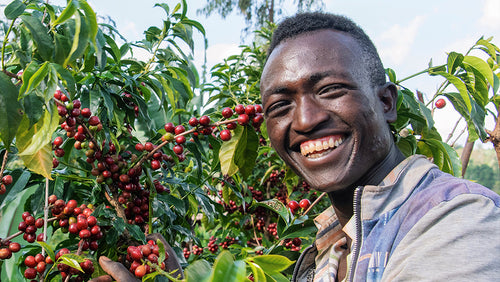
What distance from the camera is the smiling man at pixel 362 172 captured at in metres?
0.94

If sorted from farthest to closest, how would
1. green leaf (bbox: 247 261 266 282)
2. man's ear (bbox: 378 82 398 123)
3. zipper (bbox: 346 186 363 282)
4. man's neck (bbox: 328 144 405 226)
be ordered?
man's ear (bbox: 378 82 398 123)
man's neck (bbox: 328 144 405 226)
zipper (bbox: 346 186 363 282)
green leaf (bbox: 247 261 266 282)

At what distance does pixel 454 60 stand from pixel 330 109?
91cm

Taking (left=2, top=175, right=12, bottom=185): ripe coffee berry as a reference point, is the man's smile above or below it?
above

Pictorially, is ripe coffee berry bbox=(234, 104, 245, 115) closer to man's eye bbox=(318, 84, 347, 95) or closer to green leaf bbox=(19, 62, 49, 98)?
man's eye bbox=(318, 84, 347, 95)

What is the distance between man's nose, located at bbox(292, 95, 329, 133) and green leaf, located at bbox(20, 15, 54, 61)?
2.53ft

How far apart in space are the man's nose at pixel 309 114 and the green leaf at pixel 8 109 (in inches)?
32.7

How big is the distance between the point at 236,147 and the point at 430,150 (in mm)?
1053

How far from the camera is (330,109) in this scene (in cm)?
137

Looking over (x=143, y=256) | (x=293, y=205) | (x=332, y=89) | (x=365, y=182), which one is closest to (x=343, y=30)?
(x=332, y=89)

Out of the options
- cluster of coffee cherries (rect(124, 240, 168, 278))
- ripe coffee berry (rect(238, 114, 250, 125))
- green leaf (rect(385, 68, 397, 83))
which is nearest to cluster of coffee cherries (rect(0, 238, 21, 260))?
cluster of coffee cherries (rect(124, 240, 168, 278))

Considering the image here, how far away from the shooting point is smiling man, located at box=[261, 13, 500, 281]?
37.0 inches

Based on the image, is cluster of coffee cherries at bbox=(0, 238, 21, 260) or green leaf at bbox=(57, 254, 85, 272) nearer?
green leaf at bbox=(57, 254, 85, 272)

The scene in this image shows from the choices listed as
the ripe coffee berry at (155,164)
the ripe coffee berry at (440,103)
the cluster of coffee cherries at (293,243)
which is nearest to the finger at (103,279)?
the ripe coffee berry at (155,164)

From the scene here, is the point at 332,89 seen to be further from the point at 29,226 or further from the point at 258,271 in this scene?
the point at 29,226
